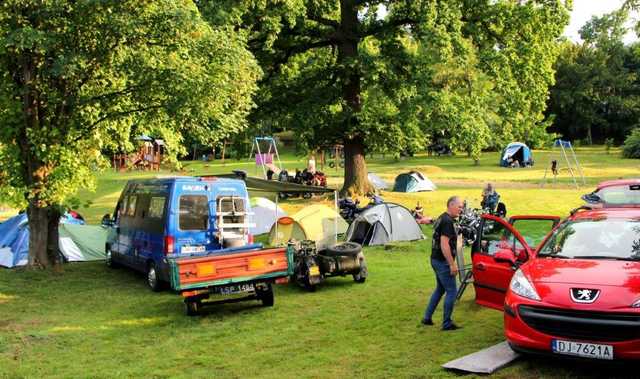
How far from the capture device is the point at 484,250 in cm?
851

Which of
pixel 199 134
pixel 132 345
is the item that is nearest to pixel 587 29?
pixel 199 134

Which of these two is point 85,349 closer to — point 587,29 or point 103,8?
point 103,8

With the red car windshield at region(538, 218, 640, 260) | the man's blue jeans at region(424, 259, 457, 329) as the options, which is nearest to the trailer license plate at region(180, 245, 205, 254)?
the man's blue jeans at region(424, 259, 457, 329)

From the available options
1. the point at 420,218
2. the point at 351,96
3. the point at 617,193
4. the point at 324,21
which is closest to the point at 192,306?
the point at 617,193

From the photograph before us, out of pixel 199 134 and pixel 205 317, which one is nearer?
pixel 205 317

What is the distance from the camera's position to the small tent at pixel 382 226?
61.1 feet

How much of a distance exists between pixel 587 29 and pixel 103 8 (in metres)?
83.3

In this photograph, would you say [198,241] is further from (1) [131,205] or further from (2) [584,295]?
(2) [584,295]

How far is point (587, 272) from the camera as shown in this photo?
253 inches

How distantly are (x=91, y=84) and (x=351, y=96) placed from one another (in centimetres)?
1328

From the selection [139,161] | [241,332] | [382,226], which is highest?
[139,161]

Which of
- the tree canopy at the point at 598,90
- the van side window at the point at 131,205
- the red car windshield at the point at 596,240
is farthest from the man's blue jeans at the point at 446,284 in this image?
the tree canopy at the point at 598,90

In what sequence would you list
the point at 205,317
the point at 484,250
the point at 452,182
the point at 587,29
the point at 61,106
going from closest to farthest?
the point at 484,250 < the point at 205,317 < the point at 61,106 < the point at 452,182 < the point at 587,29

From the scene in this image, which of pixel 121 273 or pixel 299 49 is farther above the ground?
pixel 299 49
